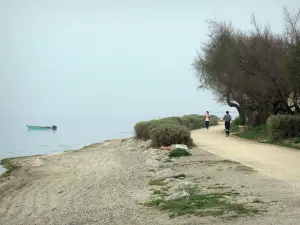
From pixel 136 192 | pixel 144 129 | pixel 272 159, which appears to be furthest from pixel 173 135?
pixel 136 192

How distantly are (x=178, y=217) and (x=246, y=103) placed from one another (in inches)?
1106

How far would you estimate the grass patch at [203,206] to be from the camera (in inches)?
332

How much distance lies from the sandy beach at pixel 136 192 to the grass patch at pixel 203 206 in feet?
0.68

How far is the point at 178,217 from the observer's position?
337 inches

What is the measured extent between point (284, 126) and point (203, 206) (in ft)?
48.9

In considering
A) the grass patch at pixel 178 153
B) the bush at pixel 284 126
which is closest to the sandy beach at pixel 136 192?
the grass patch at pixel 178 153

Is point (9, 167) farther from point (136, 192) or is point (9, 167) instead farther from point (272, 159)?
point (272, 159)

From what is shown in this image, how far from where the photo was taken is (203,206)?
30.1 feet

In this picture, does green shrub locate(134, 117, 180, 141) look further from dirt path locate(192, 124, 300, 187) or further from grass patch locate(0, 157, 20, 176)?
grass patch locate(0, 157, 20, 176)

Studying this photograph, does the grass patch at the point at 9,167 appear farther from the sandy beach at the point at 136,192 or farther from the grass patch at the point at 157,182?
the grass patch at the point at 157,182

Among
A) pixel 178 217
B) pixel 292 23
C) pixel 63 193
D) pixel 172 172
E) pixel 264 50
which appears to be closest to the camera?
pixel 178 217

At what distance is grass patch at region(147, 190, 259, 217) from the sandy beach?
21 centimetres

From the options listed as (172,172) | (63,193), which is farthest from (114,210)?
(172,172)

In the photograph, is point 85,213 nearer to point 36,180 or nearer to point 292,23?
point 36,180
